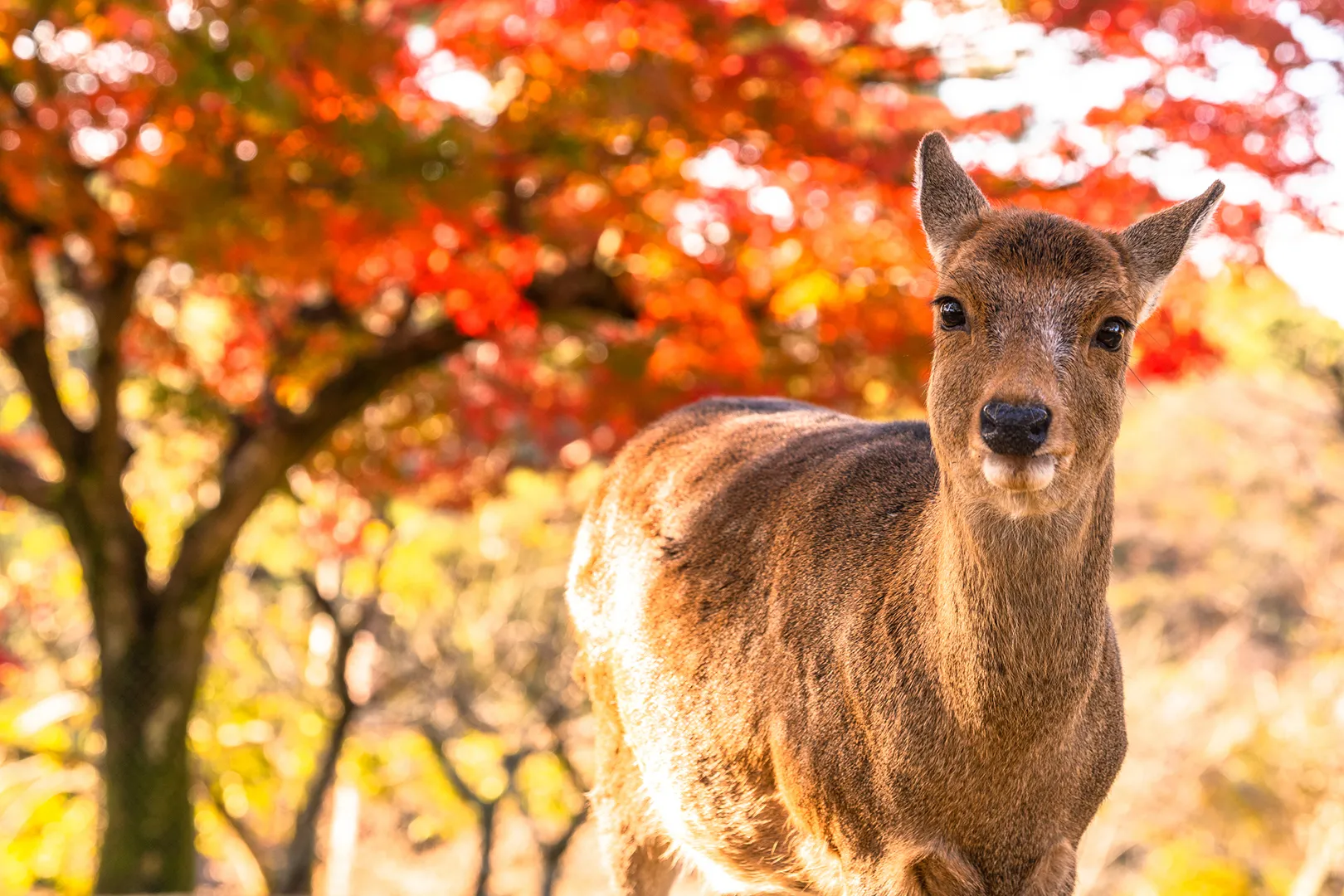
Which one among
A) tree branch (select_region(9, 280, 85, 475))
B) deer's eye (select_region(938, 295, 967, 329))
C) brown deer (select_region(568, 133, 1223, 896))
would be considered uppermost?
deer's eye (select_region(938, 295, 967, 329))

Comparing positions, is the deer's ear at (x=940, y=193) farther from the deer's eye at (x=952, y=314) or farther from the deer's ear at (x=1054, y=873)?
the deer's ear at (x=1054, y=873)

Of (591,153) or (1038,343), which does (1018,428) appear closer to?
(1038,343)

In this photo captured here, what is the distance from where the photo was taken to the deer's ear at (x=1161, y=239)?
3084 millimetres

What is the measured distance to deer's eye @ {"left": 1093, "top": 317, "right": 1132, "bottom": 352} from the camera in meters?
2.90

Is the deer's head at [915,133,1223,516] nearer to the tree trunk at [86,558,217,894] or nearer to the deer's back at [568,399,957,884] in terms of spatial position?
the deer's back at [568,399,957,884]

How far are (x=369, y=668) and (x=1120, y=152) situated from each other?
31.7 feet

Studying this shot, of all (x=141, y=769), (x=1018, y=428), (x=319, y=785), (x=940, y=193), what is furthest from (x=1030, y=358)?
(x=319, y=785)

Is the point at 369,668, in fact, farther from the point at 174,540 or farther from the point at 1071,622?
the point at 1071,622

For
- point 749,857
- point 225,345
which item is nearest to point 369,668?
point 225,345

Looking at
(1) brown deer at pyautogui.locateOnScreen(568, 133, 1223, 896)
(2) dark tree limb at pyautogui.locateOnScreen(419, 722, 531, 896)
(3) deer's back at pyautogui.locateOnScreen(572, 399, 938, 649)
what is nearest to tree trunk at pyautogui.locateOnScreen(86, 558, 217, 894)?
(2) dark tree limb at pyautogui.locateOnScreen(419, 722, 531, 896)

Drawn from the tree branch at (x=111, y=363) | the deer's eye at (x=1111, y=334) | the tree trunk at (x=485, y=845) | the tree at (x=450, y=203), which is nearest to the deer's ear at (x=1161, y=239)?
the deer's eye at (x=1111, y=334)

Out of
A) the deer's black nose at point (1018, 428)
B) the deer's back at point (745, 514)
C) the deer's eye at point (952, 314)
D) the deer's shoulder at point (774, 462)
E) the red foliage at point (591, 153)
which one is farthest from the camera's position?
the red foliage at point (591, 153)

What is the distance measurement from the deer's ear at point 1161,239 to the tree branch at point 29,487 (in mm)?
8454

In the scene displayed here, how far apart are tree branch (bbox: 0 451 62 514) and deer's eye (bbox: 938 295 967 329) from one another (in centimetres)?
818
